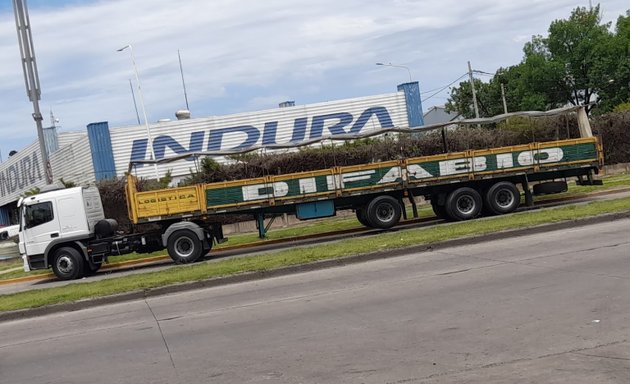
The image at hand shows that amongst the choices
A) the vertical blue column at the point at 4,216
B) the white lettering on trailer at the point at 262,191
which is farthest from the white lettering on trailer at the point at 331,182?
the vertical blue column at the point at 4,216

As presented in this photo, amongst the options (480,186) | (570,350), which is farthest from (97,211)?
(570,350)

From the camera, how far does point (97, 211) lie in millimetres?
19781

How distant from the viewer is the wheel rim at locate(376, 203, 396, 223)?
20656mm

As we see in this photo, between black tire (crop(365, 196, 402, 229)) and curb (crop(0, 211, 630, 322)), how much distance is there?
6.21 m

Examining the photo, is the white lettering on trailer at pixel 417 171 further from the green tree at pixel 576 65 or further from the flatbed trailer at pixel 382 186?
the green tree at pixel 576 65

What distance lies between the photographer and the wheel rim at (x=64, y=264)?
18625mm

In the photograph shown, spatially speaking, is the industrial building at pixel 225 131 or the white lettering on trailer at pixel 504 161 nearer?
the white lettering on trailer at pixel 504 161

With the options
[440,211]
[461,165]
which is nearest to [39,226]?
[440,211]

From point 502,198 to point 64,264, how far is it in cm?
1295

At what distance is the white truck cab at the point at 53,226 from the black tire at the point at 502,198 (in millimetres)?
11707

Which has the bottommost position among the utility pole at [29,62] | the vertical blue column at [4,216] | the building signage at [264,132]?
the vertical blue column at [4,216]

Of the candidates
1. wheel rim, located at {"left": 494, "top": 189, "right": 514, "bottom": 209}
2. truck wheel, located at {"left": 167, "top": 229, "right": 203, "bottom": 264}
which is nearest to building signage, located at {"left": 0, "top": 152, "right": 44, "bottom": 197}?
truck wheel, located at {"left": 167, "top": 229, "right": 203, "bottom": 264}

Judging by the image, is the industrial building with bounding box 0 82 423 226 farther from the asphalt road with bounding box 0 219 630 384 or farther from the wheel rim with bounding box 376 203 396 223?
the asphalt road with bounding box 0 219 630 384

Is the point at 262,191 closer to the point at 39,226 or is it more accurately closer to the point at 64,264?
the point at 64,264
